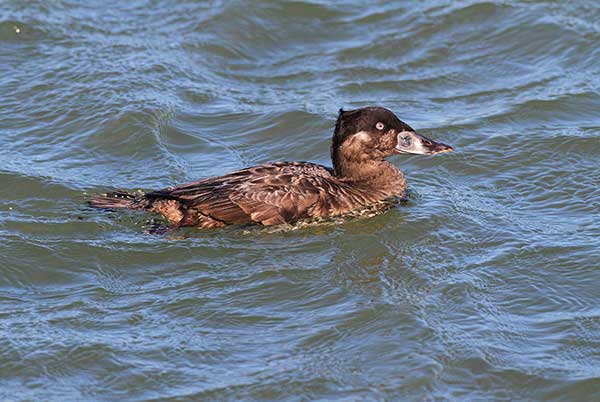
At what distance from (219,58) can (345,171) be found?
399 cm

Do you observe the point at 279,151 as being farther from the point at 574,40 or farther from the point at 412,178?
the point at 574,40

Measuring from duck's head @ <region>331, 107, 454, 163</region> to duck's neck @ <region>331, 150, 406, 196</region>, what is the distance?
30 mm

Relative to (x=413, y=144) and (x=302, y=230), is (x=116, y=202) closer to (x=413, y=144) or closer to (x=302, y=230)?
(x=302, y=230)

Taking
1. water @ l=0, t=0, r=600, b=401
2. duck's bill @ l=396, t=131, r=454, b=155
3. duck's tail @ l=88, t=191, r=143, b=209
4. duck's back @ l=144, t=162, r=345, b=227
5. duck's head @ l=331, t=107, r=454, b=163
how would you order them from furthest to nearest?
duck's bill @ l=396, t=131, r=454, b=155
duck's head @ l=331, t=107, r=454, b=163
duck's tail @ l=88, t=191, r=143, b=209
duck's back @ l=144, t=162, r=345, b=227
water @ l=0, t=0, r=600, b=401

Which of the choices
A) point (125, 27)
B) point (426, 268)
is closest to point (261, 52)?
point (125, 27)

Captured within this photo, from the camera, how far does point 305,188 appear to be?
30.5 ft

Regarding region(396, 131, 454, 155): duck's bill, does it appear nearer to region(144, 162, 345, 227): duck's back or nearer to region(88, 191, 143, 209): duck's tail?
region(144, 162, 345, 227): duck's back

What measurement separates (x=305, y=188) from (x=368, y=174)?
844mm

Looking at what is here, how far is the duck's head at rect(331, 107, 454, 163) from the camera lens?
978 centimetres

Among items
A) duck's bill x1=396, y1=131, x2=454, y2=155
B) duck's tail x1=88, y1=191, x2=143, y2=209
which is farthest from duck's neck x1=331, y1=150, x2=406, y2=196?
duck's tail x1=88, y1=191, x2=143, y2=209

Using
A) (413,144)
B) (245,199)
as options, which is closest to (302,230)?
(245,199)

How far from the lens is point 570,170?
10.3 meters

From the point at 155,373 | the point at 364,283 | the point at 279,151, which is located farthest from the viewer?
the point at 279,151

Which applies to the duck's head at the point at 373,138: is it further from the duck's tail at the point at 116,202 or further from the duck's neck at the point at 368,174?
the duck's tail at the point at 116,202
